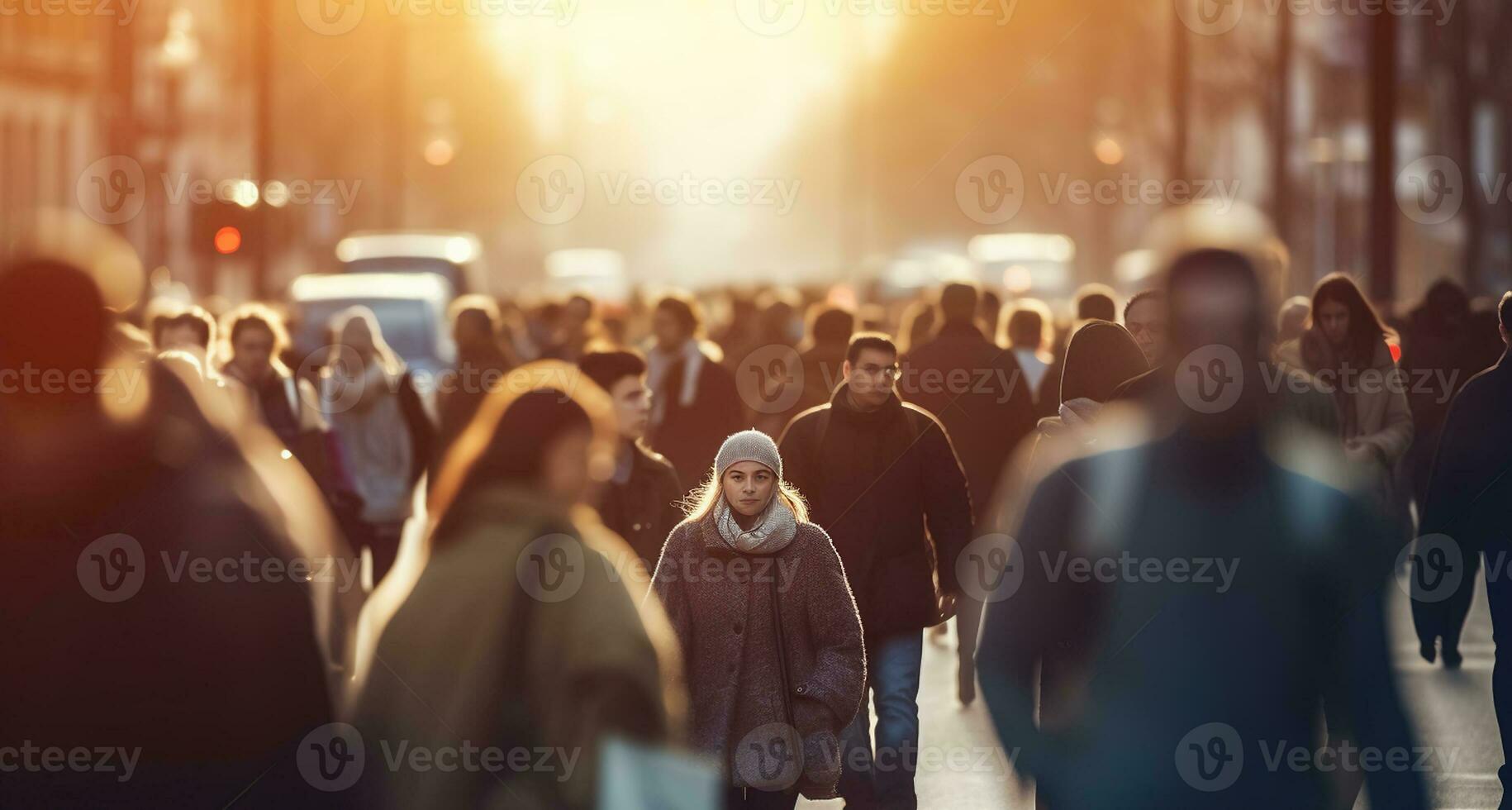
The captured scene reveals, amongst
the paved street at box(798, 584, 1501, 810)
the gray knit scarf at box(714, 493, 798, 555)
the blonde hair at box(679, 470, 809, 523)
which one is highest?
the blonde hair at box(679, 470, 809, 523)

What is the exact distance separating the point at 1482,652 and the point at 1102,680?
942 cm

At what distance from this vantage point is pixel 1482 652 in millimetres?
12555

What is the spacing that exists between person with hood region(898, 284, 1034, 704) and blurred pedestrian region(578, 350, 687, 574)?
2.03 m

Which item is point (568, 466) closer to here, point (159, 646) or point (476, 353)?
point (159, 646)

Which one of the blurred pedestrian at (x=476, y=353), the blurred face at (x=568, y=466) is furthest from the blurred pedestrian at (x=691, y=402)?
the blurred face at (x=568, y=466)

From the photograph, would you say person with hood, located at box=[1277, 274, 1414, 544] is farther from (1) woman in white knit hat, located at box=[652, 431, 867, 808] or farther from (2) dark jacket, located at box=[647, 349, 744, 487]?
(1) woman in white knit hat, located at box=[652, 431, 867, 808]

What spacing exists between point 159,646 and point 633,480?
17.5 feet

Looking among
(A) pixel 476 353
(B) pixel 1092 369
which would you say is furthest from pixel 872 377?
(A) pixel 476 353

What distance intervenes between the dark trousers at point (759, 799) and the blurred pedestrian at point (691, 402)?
19.1 ft

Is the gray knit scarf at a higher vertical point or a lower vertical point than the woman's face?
lower

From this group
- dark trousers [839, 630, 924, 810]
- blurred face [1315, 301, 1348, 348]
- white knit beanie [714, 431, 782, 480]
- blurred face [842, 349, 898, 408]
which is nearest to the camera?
white knit beanie [714, 431, 782, 480]

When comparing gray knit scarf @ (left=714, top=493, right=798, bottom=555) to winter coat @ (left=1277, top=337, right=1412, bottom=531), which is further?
winter coat @ (left=1277, top=337, right=1412, bottom=531)

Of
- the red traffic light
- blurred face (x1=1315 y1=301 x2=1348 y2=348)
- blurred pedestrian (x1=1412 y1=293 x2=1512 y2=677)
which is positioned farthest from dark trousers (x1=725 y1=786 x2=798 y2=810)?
the red traffic light

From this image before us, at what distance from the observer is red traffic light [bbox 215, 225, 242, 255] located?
19.6 m
